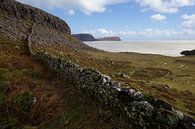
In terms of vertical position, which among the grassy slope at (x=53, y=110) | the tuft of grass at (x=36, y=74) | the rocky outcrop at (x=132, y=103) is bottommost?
the tuft of grass at (x=36, y=74)

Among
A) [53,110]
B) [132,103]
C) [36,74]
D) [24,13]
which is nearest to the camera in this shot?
[132,103]

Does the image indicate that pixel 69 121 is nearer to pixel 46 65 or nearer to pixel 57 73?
pixel 57 73

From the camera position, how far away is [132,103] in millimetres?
12516

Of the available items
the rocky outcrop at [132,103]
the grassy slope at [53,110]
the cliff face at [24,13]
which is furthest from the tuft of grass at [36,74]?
the cliff face at [24,13]

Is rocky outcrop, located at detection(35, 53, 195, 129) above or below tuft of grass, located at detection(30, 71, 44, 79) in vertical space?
above

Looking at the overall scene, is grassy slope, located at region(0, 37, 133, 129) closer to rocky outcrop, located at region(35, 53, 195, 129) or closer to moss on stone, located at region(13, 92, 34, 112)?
moss on stone, located at region(13, 92, 34, 112)

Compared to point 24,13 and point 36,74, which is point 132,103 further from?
point 24,13

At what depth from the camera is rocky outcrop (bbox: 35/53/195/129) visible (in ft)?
34.8

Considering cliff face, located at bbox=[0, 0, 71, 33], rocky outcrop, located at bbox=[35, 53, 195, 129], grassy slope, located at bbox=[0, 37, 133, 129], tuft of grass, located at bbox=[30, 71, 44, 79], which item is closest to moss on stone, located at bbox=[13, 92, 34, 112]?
grassy slope, located at bbox=[0, 37, 133, 129]

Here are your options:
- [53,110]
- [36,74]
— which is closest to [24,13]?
[36,74]

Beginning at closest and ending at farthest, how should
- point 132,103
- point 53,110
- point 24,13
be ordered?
point 132,103, point 53,110, point 24,13

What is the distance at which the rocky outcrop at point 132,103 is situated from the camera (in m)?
10.6

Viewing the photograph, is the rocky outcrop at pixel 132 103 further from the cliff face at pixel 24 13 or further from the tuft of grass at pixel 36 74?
the cliff face at pixel 24 13

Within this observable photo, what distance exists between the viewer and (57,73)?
939 inches
